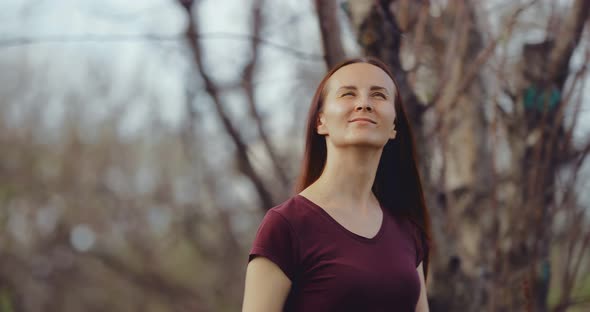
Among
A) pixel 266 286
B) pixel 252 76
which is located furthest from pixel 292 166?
pixel 266 286

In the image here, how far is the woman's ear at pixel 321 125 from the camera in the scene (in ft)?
7.45

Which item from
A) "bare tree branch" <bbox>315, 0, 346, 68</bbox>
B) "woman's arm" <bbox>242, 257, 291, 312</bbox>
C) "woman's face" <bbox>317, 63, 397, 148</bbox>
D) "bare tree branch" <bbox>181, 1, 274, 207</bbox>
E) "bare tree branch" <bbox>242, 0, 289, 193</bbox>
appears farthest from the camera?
"bare tree branch" <bbox>242, 0, 289, 193</bbox>

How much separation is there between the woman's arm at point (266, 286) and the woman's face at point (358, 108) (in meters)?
0.37

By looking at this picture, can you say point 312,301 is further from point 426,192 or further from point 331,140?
point 426,192

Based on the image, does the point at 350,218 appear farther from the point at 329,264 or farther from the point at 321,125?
the point at 321,125

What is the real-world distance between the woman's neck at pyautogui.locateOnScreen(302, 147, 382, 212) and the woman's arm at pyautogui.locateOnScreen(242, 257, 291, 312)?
0.25 metres

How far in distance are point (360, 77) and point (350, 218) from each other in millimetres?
356

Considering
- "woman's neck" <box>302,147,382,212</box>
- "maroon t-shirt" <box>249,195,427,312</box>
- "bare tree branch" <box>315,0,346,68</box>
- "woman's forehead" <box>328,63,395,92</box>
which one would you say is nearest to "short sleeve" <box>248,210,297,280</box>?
"maroon t-shirt" <box>249,195,427,312</box>

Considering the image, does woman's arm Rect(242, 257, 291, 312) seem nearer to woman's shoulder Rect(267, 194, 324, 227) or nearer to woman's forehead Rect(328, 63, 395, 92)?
woman's shoulder Rect(267, 194, 324, 227)

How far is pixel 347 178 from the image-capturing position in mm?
2209

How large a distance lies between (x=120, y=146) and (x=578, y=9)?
10.6 metres

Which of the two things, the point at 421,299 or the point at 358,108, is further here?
the point at 421,299

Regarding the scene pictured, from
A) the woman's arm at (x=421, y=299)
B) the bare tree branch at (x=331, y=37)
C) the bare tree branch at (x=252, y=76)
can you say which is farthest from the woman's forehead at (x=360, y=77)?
the bare tree branch at (x=252, y=76)

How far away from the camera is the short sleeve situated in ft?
6.65
